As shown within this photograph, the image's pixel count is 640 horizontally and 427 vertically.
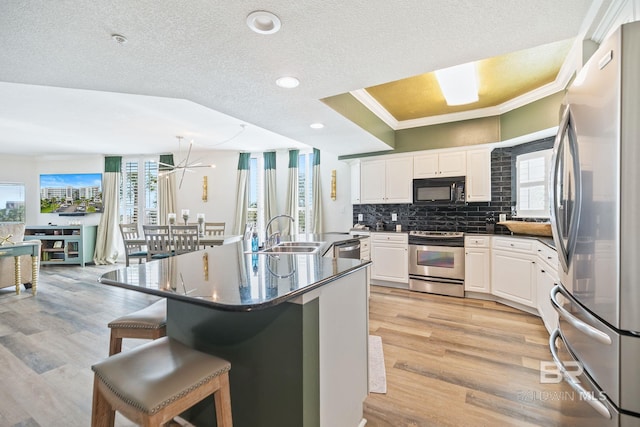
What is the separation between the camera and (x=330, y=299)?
146 centimetres

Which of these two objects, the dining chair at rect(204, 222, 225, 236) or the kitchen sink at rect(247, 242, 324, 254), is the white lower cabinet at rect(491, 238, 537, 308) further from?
the dining chair at rect(204, 222, 225, 236)

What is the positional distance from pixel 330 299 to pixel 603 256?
1.07 m

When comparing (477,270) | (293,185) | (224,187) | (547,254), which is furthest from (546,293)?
(224,187)

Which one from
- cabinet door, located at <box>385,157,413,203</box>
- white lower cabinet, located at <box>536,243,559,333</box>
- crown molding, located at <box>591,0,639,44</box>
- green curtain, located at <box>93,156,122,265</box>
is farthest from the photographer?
green curtain, located at <box>93,156,122,265</box>

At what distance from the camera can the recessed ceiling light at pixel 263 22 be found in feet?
4.96

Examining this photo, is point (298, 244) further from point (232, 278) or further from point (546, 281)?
point (546, 281)

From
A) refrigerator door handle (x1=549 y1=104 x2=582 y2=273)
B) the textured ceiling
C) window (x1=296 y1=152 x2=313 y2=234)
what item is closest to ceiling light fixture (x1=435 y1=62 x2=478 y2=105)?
the textured ceiling

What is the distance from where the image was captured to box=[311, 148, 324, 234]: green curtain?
5852mm

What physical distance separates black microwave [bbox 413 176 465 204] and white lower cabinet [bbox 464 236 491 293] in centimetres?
64

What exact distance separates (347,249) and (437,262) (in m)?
1.53

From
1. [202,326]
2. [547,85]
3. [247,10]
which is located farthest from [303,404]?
[547,85]

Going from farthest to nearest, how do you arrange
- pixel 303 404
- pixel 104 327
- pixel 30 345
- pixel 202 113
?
1. pixel 202 113
2. pixel 104 327
3. pixel 30 345
4. pixel 303 404

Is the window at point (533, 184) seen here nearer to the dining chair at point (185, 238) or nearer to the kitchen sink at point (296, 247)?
the kitchen sink at point (296, 247)

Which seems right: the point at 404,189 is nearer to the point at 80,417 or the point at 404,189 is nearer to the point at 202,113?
the point at 202,113
